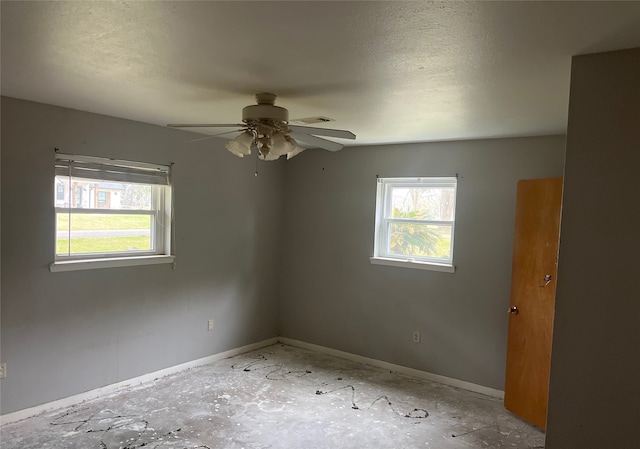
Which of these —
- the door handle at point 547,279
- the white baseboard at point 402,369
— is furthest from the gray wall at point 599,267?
the white baseboard at point 402,369

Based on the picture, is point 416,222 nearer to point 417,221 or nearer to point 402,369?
point 417,221

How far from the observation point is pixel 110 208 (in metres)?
3.57

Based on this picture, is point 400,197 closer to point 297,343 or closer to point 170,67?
point 297,343

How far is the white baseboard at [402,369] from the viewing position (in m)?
3.80

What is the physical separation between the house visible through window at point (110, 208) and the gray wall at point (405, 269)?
1600mm

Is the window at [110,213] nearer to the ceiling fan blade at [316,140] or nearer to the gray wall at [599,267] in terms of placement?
the ceiling fan blade at [316,140]

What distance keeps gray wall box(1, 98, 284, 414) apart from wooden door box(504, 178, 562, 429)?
2.66m

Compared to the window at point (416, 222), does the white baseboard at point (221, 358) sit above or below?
below

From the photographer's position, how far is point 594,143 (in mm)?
1853

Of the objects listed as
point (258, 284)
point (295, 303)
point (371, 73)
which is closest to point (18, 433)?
point (258, 284)

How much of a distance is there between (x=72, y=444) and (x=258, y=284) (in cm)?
243

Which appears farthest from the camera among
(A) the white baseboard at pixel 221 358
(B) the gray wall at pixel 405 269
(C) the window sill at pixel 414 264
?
(C) the window sill at pixel 414 264

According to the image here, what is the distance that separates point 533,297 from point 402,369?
61.4 inches

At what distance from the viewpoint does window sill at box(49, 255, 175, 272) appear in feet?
10.5
